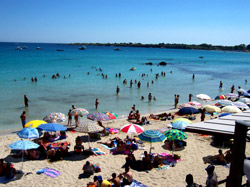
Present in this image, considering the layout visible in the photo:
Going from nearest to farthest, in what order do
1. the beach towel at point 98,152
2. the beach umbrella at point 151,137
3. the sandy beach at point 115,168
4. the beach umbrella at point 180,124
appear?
the sandy beach at point 115,168
the beach umbrella at point 151,137
the beach towel at point 98,152
the beach umbrella at point 180,124

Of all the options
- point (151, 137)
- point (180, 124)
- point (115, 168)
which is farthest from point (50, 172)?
point (180, 124)

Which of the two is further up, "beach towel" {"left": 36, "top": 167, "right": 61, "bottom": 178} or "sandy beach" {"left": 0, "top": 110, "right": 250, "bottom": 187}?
"beach towel" {"left": 36, "top": 167, "right": 61, "bottom": 178}

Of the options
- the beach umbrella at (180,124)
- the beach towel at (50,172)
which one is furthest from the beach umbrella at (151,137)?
the beach towel at (50,172)

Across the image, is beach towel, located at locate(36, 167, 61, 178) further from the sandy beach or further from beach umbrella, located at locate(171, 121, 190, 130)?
beach umbrella, located at locate(171, 121, 190, 130)

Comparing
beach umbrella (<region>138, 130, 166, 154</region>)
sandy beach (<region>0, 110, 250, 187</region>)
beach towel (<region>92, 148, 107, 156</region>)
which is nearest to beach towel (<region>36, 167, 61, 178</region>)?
sandy beach (<region>0, 110, 250, 187</region>)

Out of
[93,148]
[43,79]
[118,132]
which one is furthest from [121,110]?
[43,79]

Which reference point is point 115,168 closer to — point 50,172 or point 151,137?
point 151,137

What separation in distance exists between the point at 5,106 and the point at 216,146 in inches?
682

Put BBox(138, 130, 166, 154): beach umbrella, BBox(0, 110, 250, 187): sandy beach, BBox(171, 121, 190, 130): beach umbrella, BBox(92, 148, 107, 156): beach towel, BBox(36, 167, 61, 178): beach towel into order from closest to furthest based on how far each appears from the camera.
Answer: BBox(0, 110, 250, 187): sandy beach, BBox(36, 167, 61, 178): beach towel, BBox(138, 130, 166, 154): beach umbrella, BBox(92, 148, 107, 156): beach towel, BBox(171, 121, 190, 130): beach umbrella

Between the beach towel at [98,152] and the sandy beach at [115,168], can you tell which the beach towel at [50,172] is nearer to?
the sandy beach at [115,168]

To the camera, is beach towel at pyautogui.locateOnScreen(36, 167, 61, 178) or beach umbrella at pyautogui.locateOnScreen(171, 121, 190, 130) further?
beach umbrella at pyautogui.locateOnScreen(171, 121, 190, 130)

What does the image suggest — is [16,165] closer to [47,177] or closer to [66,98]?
[47,177]

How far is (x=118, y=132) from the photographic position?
47.4ft

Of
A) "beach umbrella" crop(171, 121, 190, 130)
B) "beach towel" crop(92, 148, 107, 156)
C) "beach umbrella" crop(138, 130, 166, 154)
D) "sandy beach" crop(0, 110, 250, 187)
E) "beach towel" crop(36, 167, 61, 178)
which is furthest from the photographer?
"beach umbrella" crop(171, 121, 190, 130)
